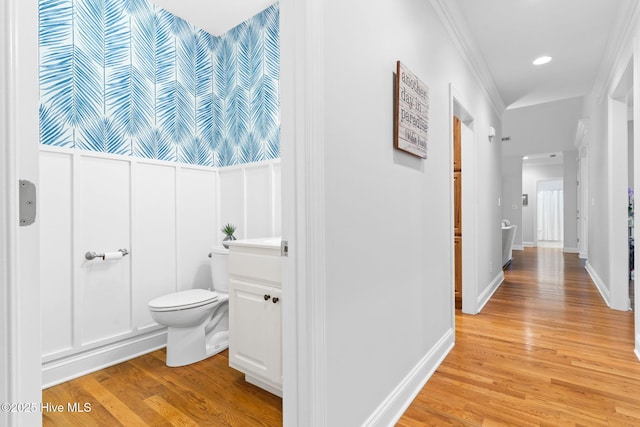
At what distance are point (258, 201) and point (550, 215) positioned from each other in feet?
39.8

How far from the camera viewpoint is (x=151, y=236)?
2.68m

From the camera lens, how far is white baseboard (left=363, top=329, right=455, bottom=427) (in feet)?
5.14

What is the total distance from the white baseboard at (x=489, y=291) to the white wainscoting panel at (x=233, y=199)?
257 centimetres

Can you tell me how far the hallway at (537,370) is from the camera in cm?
Result: 172

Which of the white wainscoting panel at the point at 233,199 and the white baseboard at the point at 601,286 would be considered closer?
the white wainscoting panel at the point at 233,199

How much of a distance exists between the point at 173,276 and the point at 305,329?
6.68 feet

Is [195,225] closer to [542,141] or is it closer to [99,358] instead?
[99,358]

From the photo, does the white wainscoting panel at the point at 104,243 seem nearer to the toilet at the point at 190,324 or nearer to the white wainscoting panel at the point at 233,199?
the toilet at the point at 190,324

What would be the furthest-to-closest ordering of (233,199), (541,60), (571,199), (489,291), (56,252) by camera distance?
(571,199), (489,291), (541,60), (233,199), (56,252)

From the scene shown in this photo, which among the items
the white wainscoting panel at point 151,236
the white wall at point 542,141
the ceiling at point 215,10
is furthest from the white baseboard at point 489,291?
the white wall at point 542,141

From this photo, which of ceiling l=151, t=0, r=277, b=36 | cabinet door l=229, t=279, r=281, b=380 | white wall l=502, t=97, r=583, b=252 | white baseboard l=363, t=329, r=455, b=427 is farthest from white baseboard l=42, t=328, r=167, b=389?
white wall l=502, t=97, r=583, b=252

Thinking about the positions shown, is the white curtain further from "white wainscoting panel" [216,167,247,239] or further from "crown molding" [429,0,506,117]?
"white wainscoting panel" [216,167,247,239]

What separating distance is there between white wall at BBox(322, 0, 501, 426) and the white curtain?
11.4 meters

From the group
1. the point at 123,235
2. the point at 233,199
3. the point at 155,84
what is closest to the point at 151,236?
the point at 123,235
